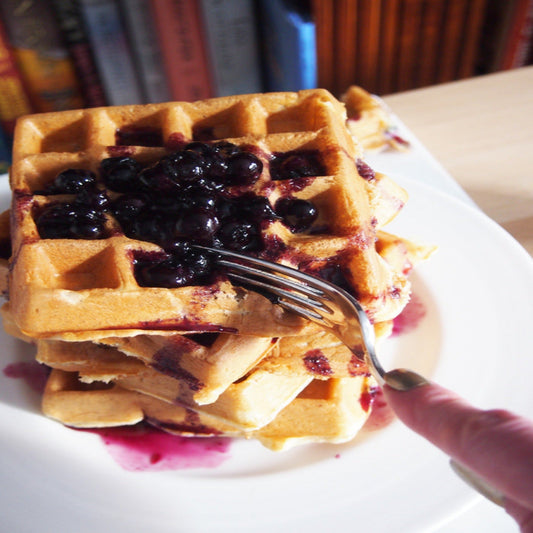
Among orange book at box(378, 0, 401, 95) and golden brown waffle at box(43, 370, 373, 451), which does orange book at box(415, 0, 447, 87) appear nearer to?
orange book at box(378, 0, 401, 95)

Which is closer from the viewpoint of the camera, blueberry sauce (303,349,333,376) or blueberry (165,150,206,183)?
blueberry (165,150,206,183)

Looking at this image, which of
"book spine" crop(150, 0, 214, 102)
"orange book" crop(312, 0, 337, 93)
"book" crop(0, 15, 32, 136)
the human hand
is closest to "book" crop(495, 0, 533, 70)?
"orange book" crop(312, 0, 337, 93)

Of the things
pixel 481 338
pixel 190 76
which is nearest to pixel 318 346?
pixel 481 338

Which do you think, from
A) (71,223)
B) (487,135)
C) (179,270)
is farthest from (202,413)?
(487,135)

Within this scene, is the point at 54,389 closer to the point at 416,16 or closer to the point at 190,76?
the point at 190,76

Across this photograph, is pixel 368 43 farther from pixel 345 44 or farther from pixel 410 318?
pixel 410 318

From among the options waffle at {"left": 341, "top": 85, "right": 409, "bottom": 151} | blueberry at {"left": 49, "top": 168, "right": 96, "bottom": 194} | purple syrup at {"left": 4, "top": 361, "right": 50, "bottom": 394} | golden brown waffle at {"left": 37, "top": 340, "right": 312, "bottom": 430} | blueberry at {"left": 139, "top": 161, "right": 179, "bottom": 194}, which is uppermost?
blueberry at {"left": 139, "top": 161, "right": 179, "bottom": 194}

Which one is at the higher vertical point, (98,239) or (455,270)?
(98,239)
